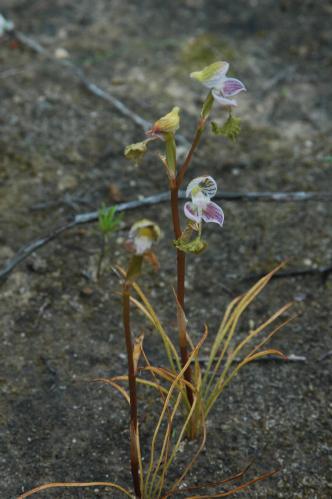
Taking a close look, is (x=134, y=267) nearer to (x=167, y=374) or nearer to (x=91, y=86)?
(x=167, y=374)

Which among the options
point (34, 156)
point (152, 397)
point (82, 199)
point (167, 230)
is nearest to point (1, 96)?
point (34, 156)

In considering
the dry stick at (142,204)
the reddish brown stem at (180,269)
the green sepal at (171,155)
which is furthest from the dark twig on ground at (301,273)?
the green sepal at (171,155)

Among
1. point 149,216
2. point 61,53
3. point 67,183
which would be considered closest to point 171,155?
point 149,216

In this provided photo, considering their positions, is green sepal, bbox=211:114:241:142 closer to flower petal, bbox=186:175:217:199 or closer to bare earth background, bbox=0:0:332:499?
flower petal, bbox=186:175:217:199

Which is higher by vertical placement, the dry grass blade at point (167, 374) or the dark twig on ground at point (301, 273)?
the dry grass blade at point (167, 374)

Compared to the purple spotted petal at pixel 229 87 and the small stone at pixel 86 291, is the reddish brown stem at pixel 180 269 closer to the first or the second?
the purple spotted petal at pixel 229 87

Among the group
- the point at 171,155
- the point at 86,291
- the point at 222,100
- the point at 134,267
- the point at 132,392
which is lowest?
the point at 86,291

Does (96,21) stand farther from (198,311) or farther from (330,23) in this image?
(198,311)
